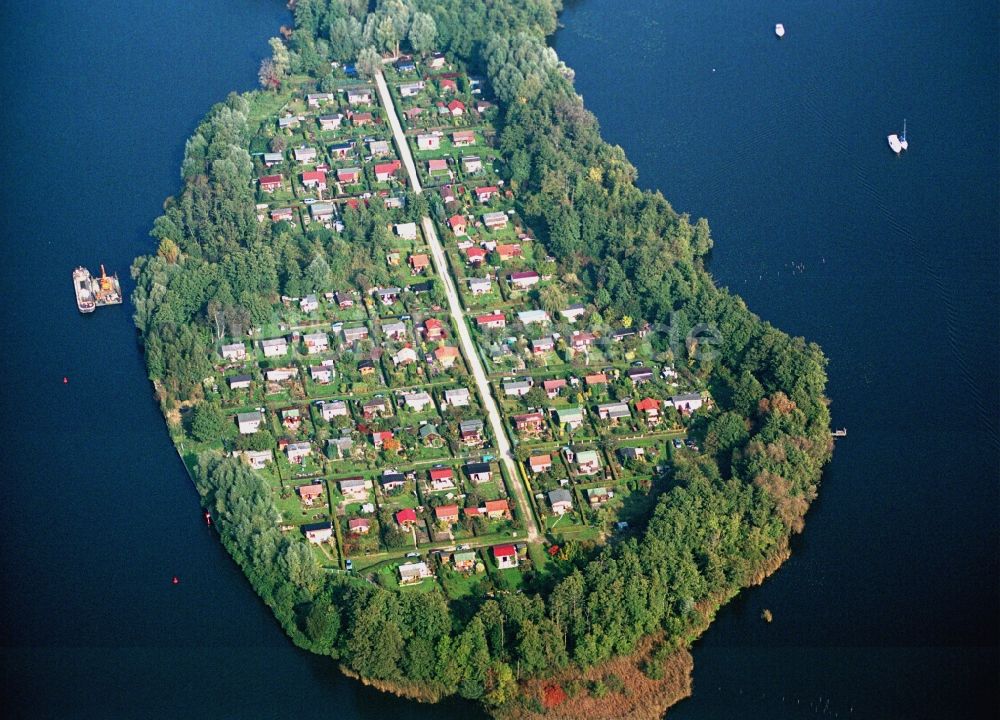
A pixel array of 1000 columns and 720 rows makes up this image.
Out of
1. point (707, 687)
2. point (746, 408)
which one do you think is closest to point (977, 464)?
point (746, 408)

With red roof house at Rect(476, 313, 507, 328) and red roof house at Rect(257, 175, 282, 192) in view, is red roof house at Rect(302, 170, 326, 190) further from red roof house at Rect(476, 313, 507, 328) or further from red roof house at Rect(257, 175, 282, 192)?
red roof house at Rect(476, 313, 507, 328)

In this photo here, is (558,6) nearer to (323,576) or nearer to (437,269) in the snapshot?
(437,269)

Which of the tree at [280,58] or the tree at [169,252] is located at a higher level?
the tree at [280,58]

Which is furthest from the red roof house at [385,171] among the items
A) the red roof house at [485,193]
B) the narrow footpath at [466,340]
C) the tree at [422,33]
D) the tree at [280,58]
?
the tree at [422,33]

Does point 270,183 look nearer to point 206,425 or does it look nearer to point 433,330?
point 433,330

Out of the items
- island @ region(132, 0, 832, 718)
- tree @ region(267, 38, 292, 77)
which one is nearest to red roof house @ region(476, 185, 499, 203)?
island @ region(132, 0, 832, 718)

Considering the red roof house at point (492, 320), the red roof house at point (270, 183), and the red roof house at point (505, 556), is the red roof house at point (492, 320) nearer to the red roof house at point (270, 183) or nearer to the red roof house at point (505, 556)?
the red roof house at point (505, 556)
